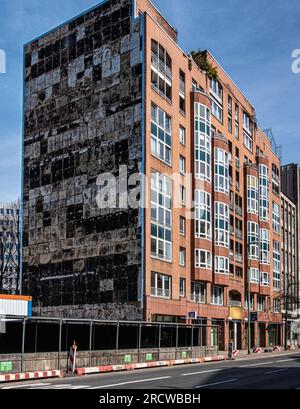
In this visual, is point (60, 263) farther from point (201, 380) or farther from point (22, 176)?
point (201, 380)

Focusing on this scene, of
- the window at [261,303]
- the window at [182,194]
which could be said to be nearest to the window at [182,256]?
the window at [182,194]

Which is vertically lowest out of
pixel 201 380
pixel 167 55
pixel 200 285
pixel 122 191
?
pixel 201 380

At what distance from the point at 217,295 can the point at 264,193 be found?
2109 centimetres

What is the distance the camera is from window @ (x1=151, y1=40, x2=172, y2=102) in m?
52.1

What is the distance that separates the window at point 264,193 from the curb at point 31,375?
176 feet

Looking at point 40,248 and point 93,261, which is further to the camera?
point 40,248

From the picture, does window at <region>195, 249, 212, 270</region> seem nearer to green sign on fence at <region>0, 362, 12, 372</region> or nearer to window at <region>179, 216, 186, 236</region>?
window at <region>179, 216, 186, 236</region>

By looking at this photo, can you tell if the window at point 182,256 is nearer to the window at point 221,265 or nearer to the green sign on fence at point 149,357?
the window at point 221,265

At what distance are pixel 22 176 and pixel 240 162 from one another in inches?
1044

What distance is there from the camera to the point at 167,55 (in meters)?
54.3

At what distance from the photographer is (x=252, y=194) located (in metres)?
75.1

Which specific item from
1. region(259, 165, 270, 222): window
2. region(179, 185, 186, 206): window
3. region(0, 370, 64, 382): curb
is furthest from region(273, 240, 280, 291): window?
region(0, 370, 64, 382): curb

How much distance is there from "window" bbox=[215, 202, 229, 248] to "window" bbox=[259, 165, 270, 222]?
15.0 meters

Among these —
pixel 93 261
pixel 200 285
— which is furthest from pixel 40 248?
pixel 200 285
